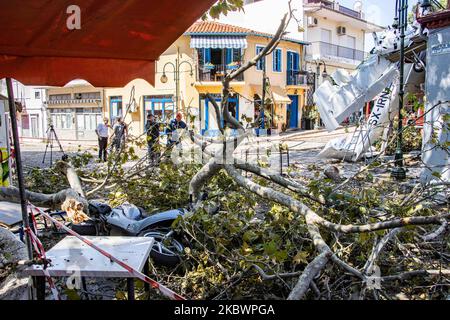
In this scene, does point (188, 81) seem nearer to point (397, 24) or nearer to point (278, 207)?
point (397, 24)

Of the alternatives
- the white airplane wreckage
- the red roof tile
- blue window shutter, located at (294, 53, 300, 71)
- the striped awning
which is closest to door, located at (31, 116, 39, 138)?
the red roof tile

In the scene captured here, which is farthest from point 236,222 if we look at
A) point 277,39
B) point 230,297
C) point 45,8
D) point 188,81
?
point 188,81

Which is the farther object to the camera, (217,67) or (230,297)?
(217,67)

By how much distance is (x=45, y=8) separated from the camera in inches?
111

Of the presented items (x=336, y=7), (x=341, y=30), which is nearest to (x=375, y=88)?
(x=336, y=7)

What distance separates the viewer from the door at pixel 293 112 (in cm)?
3083

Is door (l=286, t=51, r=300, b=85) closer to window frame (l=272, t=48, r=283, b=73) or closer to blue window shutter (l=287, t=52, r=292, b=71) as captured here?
blue window shutter (l=287, t=52, r=292, b=71)

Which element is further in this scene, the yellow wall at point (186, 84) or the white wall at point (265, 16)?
the white wall at point (265, 16)

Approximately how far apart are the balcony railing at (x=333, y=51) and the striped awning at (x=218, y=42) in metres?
8.38

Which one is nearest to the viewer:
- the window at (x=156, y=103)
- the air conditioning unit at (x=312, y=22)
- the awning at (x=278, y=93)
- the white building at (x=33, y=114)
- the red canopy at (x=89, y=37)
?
the red canopy at (x=89, y=37)

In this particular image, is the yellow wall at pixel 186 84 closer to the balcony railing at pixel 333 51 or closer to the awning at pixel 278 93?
the awning at pixel 278 93

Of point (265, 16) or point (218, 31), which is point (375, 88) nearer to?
point (218, 31)

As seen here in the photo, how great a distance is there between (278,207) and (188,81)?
2222 cm

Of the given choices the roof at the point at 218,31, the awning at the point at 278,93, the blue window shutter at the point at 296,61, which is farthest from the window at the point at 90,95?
the blue window shutter at the point at 296,61
